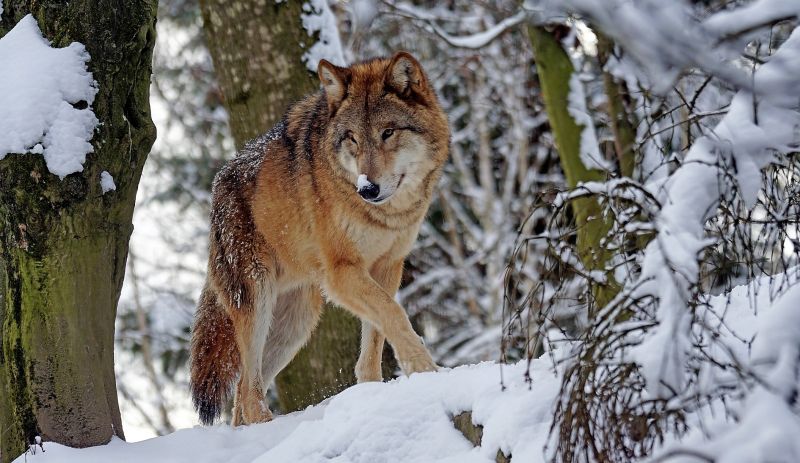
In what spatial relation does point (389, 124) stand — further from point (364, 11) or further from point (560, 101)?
point (560, 101)

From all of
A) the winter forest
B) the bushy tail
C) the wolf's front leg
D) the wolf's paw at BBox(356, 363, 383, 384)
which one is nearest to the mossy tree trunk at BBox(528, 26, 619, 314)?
the winter forest

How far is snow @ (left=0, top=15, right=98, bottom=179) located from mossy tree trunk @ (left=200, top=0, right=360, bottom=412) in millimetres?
2662

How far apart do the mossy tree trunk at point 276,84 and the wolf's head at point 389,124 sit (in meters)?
1.31

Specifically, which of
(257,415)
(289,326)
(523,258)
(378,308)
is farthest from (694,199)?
(289,326)

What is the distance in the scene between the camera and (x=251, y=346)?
610 centimetres

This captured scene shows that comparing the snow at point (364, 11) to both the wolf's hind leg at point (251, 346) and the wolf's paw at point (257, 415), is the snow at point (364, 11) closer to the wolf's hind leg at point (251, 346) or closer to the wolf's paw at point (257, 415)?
the wolf's hind leg at point (251, 346)

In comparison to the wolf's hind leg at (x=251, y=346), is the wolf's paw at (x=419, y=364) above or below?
below

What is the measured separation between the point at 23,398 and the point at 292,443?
4.69ft

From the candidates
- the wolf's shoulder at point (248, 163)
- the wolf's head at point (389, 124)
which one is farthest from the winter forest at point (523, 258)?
the wolf's shoulder at point (248, 163)

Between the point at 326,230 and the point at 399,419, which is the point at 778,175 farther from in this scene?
the point at 326,230

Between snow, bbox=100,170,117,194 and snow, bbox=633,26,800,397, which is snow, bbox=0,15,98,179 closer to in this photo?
snow, bbox=100,170,117,194

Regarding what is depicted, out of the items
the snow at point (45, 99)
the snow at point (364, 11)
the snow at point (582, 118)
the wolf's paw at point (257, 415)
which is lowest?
the wolf's paw at point (257, 415)

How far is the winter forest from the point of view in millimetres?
2562

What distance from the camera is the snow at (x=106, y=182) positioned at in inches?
194
